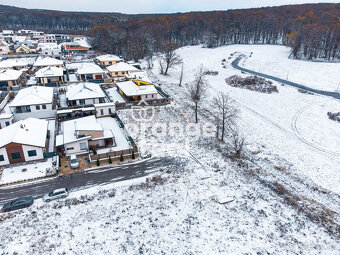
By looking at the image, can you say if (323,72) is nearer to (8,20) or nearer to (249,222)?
(249,222)

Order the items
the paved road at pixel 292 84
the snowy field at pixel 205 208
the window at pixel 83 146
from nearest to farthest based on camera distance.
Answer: the snowy field at pixel 205 208 → the window at pixel 83 146 → the paved road at pixel 292 84

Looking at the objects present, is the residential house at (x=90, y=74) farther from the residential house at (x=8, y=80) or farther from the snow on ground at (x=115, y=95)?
the residential house at (x=8, y=80)

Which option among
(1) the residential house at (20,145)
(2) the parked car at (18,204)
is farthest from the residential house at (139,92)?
(2) the parked car at (18,204)

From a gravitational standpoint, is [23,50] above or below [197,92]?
above

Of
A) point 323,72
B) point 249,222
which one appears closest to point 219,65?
point 323,72

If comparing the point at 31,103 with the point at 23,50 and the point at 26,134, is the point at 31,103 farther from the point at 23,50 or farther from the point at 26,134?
the point at 23,50

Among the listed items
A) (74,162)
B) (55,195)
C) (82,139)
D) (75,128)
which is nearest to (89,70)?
(75,128)
